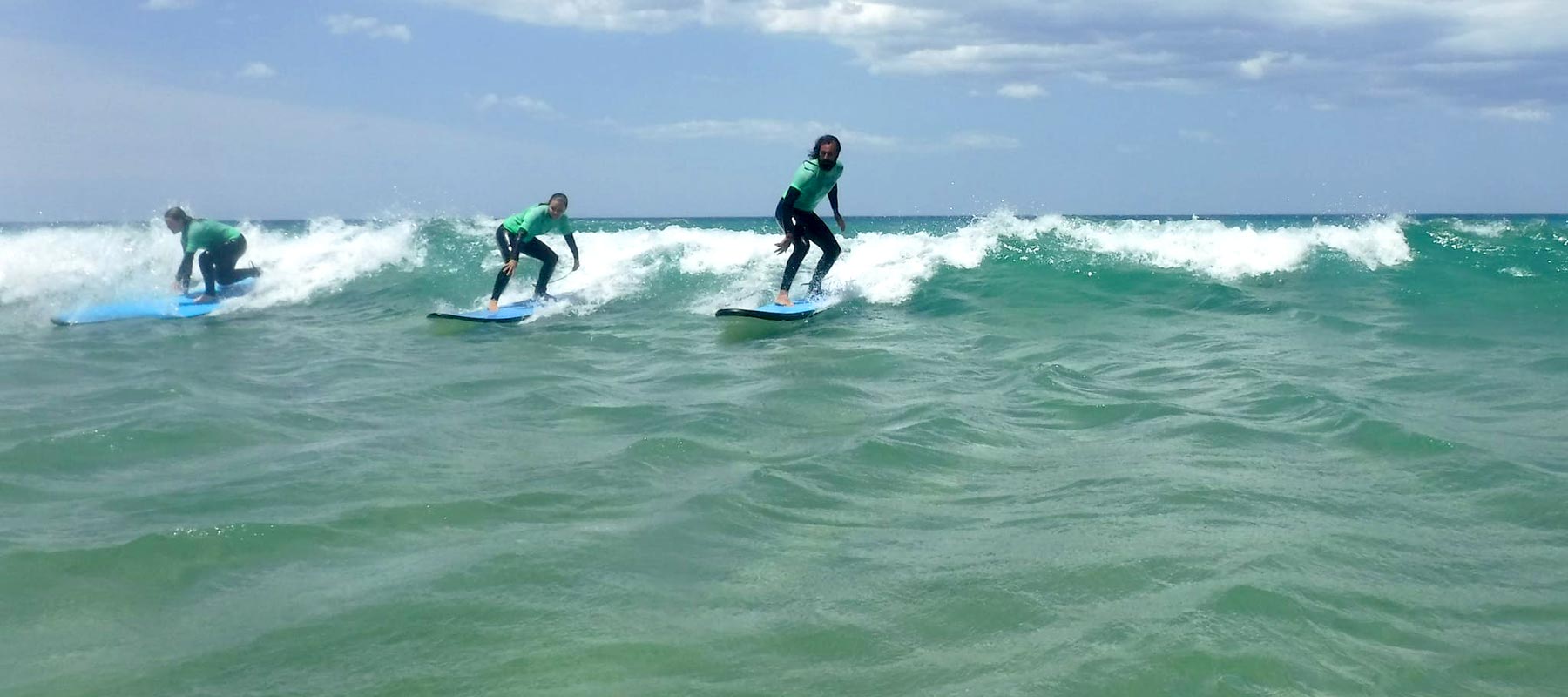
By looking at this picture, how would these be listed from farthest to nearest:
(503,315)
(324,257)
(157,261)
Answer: (157,261) < (324,257) < (503,315)

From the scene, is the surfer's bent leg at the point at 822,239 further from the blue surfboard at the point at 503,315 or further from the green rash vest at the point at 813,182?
the blue surfboard at the point at 503,315

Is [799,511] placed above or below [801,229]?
below

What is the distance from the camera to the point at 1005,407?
7496mm

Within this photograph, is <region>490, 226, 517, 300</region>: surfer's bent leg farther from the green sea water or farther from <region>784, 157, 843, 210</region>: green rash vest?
<region>784, 157, 843, 210</region>: green rash vest

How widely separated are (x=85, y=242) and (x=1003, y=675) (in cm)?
2327

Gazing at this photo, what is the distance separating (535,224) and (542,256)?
1.61 ft

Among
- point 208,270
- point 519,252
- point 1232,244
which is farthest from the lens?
point 1232,244

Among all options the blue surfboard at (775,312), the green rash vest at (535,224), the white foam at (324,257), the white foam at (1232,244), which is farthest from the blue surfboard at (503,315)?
the white foam at (1232,244)

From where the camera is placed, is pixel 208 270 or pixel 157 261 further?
pixel 157 261

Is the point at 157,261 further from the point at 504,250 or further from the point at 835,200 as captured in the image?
the point at 835,200

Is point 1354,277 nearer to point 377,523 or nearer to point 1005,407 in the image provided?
point 1005,407

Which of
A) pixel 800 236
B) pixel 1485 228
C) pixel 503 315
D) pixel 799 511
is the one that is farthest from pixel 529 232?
pixel 1485 228

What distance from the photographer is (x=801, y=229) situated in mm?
12203

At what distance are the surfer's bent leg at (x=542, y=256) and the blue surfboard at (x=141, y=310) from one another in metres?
4.13
